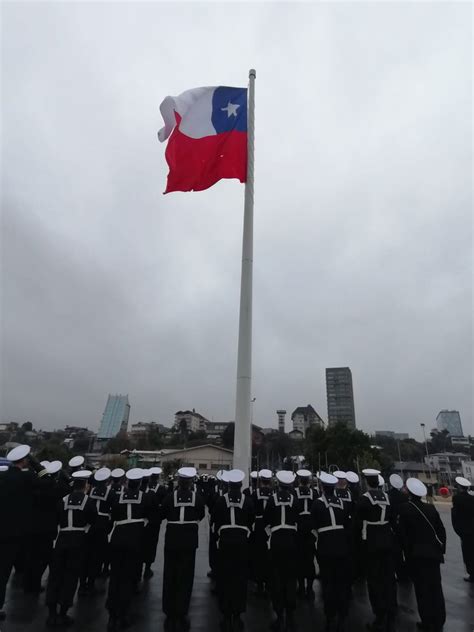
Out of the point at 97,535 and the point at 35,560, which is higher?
the point at 97,535

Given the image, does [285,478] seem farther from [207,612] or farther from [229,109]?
[229,109]

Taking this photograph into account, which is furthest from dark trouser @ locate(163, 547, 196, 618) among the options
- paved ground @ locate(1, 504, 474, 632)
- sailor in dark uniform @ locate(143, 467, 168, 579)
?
sailor in dark uniform @ locate(143, 467, 168, 579)

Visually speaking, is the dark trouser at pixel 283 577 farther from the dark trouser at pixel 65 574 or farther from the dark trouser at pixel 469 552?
the dark trouser at pixel 469 552

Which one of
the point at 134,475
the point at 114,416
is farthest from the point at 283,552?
the point at 114,416

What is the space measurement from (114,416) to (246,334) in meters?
167

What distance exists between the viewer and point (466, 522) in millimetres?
8531

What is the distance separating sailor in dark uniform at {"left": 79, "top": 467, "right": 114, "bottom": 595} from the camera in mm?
7047

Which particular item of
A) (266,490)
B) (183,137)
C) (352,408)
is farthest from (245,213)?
(352,408)

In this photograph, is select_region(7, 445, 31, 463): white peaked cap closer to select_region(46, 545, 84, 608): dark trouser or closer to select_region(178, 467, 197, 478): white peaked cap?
select_region(46, 545, 84, 608): dark trouser

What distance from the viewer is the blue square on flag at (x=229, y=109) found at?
480 inches

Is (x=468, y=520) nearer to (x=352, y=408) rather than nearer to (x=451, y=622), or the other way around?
(x=451, y=622)

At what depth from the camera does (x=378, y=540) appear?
5875 millimetres

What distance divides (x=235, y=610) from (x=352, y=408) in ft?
558

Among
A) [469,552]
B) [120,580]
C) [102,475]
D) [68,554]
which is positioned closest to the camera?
[120,580]
